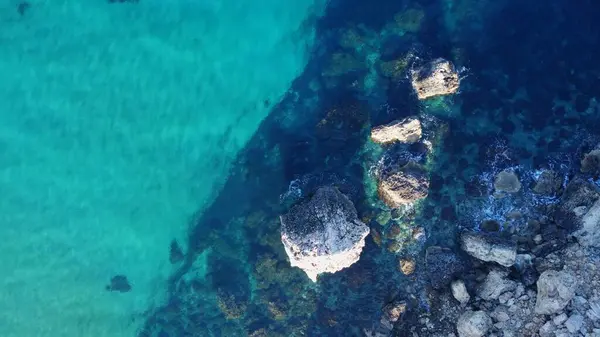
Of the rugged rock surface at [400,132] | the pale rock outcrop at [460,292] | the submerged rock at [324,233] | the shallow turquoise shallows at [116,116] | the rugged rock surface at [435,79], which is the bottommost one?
the pale rock outcrop at [460,292]

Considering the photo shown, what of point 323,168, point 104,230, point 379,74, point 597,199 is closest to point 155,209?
point 104,230

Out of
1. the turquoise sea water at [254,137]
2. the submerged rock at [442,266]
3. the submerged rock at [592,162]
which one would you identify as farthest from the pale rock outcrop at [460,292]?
the submerged rock at [592,162]

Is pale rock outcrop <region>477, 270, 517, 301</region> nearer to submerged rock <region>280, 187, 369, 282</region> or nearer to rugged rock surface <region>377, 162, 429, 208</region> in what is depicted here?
rugged rock surface <region>377, 162, 429, 208</region>

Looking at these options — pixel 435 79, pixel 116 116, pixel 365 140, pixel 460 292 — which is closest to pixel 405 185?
pixel 365 140

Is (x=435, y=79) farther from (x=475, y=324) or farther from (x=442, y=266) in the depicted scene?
(x=475, y=324)

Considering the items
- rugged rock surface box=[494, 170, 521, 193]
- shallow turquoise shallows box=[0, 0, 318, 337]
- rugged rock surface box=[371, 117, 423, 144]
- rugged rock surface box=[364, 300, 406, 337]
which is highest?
shallow turquoise shallows box=[0, 0, 318, 337]

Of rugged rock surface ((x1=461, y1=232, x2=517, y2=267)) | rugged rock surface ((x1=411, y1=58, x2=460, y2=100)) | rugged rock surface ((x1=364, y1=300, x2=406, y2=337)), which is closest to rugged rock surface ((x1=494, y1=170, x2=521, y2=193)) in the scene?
rugged rock surface ((x1=461, y1=232, x2=517, y2=267))

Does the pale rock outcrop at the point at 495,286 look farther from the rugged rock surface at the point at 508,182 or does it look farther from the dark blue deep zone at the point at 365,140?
the rugged rock surface at the point at 508,182
